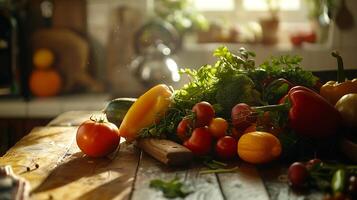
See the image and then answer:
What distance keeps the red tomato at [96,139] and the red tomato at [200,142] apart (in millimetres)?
196

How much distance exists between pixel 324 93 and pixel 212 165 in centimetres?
41

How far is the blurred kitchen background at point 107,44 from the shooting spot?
11.4 feet

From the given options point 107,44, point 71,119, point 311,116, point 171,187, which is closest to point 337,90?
point 311,116

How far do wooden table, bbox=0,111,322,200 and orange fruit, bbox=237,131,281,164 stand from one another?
0.02m

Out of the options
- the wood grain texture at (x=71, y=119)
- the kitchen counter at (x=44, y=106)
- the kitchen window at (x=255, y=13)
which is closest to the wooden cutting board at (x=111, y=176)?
the wood grain texture at (x=71, y=119)

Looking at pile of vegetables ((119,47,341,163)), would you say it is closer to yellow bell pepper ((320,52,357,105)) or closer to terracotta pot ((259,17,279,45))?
yellow bell pepper ((320,52,357,105))

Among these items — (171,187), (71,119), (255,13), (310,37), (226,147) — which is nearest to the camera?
(171,187)

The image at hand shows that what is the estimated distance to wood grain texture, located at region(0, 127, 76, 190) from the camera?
4.31 ft

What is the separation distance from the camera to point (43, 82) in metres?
3.60

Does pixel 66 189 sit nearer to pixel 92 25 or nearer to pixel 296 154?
pixel 296 154

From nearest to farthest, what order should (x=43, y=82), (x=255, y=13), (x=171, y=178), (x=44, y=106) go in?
(x=171, y=178) → (x=44, y=106) → (x=43, y=82) → (x=255, y=13)

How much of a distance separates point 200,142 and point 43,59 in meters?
2.44

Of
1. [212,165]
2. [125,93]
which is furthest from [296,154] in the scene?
[125,93]

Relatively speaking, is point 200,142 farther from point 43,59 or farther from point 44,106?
point 43,59
